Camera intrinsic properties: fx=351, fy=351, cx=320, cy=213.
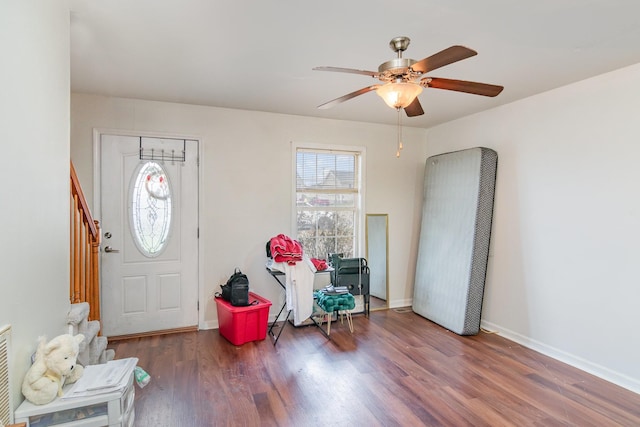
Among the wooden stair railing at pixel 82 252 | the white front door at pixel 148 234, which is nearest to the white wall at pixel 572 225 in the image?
the white front door at pixel 148 234

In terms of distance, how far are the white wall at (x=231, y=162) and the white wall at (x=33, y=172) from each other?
178 centimetres

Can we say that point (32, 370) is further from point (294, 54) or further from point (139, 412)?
point (294, 54)

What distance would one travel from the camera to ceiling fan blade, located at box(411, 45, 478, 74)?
1607 millimetres

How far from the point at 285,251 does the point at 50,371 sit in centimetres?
233

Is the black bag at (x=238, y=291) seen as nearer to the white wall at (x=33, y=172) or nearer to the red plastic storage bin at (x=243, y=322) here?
the red plastic storage bin at (x=243, y=322)

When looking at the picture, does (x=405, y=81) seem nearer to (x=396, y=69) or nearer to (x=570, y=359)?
(x=396, y=69)

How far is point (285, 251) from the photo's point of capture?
3.72 m

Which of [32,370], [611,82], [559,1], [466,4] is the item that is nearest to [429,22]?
[466,4]

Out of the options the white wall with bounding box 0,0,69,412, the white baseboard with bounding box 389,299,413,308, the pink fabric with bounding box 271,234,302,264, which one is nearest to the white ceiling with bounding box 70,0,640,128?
the white wall with bounding box 0,0,69,412

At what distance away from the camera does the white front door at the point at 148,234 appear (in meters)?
3.66

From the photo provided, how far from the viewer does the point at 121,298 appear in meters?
3.69

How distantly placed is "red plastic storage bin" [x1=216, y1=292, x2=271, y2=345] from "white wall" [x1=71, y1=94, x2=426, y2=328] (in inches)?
16.0

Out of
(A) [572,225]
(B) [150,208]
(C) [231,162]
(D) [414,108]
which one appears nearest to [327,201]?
(C) [231,162]

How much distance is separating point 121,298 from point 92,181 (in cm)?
125
